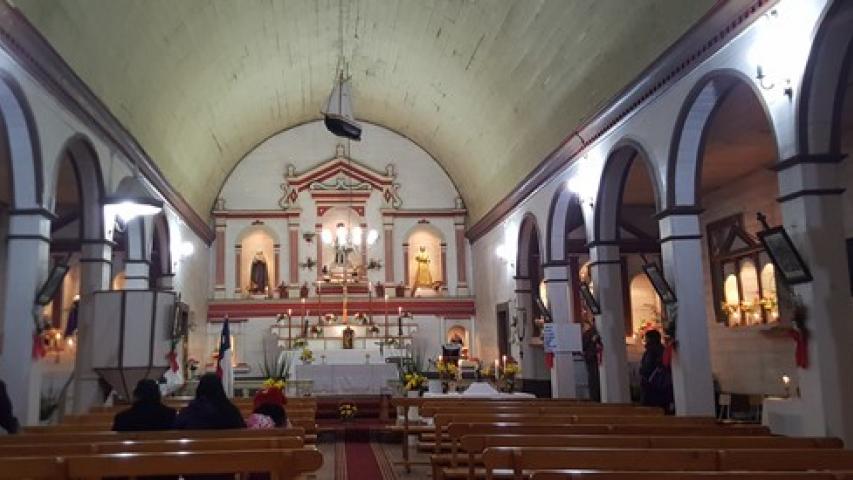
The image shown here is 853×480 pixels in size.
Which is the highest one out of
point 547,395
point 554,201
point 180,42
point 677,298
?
point 180,42

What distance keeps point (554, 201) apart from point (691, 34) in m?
4.96

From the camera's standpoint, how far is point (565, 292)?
39.7ft

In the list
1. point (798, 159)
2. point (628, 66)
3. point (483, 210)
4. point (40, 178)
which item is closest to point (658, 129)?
point (628, 66)

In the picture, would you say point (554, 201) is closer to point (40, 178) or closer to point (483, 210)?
point (483, 210)

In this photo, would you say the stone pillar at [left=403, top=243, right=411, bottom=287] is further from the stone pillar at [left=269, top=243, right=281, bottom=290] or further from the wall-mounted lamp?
the wall-mounted lamp

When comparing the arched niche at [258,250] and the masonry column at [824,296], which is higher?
the arched niche at [258,250]

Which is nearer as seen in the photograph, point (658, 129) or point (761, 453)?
point (761, 453)

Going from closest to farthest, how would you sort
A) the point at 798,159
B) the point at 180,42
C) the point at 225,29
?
the point at 798,159 < the point at 180,42 < the point at 225,29

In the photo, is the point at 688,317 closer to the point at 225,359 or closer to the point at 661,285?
the point at 661,285

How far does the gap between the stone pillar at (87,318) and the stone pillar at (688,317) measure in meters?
6.50

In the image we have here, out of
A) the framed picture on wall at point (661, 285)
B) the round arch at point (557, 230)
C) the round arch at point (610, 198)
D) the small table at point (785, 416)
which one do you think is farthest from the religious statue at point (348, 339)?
the small table at point (785, 416)

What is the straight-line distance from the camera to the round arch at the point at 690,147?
7660 mm

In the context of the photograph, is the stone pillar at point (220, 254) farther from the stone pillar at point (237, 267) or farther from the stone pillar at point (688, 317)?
the stone pillar at point (688, 317)

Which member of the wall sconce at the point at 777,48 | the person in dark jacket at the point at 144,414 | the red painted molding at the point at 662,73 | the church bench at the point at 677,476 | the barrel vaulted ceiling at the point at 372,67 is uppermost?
the barrel vaulted ceiling at the point at 372,67
